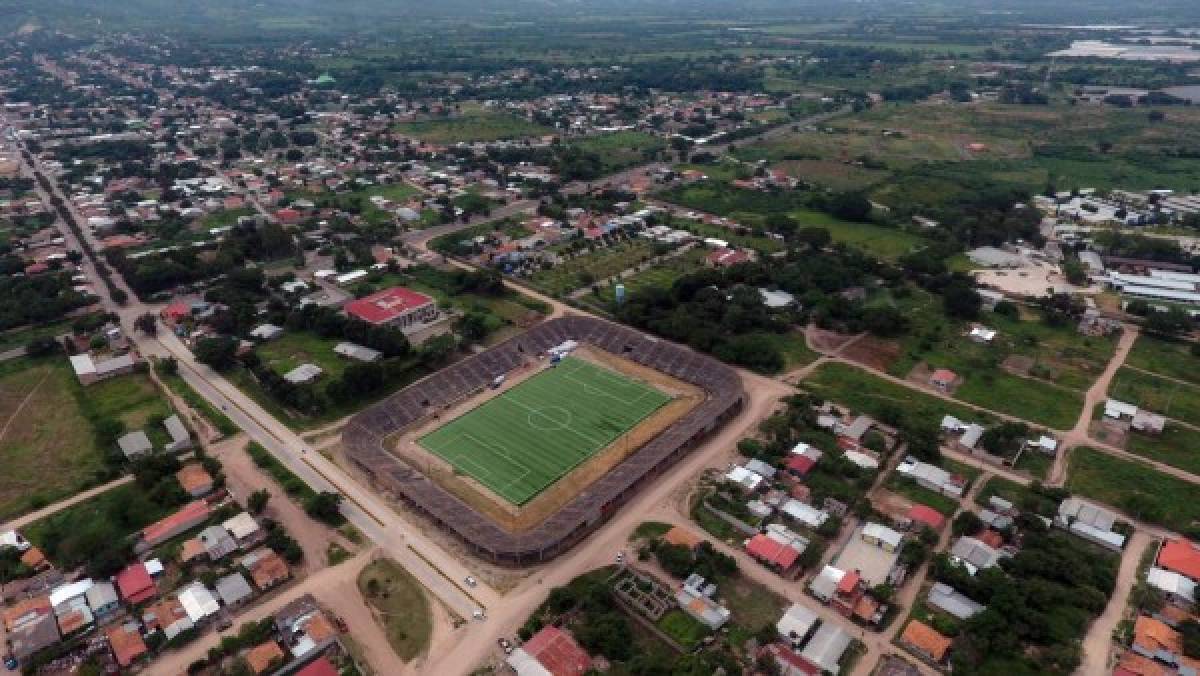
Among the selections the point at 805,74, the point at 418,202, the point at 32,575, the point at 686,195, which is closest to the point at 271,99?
the point at 418,202

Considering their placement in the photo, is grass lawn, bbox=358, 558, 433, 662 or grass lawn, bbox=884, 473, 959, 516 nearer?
grass lawn, bbox=358, 558, 433, 662

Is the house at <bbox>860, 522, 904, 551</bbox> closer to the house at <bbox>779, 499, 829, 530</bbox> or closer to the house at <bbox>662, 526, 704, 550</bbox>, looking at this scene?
the house at <bbox>779, 499, 829, 530</bbox>

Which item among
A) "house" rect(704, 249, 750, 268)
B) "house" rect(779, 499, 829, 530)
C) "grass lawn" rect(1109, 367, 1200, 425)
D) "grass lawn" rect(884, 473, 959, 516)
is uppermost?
"house" rect(704, 249, 750, 268)

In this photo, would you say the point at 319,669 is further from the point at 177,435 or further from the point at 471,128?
the point at 471,128

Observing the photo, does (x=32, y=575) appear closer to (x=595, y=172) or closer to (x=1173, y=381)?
(x=1173, y=381)

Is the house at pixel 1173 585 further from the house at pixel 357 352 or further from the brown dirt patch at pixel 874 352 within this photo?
the house at pixel 357 352

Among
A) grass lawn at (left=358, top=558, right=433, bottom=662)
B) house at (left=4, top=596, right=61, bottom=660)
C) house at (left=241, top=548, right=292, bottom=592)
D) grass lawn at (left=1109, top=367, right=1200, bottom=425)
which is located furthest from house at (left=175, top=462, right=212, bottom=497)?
grass lawn at (left=1109, top=367, right=1200, bottom=425)

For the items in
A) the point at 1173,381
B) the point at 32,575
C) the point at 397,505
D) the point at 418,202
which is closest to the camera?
the point at 32,575
